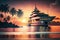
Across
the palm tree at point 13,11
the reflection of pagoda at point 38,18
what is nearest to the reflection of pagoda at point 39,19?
the reflection of pagoda at point 38,18

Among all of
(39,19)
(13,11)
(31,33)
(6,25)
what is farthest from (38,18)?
(6,25)

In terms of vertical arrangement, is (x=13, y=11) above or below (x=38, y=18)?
above

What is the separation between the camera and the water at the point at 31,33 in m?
6.50

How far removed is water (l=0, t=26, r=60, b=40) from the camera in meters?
6.50

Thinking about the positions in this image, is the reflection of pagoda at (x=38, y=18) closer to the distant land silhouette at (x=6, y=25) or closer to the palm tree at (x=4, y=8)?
the distant land silhouette at (x=6, y=25)

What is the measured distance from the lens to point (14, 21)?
257 inches

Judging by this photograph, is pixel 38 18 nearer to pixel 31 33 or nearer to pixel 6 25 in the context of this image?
pixel 31 33

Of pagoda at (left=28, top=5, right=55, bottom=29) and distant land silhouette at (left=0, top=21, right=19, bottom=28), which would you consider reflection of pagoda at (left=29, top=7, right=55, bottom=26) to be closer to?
pagoda at (left=28, top=5, right=55, bottom=29)

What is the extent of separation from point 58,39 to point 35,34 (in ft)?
1.39

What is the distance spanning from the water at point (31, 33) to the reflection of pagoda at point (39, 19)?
6cm

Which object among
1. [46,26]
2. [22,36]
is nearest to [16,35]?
[22,36]

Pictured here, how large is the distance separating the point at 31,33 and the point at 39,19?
29cm

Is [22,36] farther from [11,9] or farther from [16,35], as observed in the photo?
[11,9]

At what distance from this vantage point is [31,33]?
6.50m
